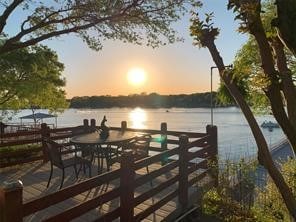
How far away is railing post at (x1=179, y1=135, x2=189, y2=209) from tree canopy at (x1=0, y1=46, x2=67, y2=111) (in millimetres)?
14022

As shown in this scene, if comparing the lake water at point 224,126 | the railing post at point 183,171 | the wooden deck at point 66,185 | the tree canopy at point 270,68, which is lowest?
the lake water at point 224,126

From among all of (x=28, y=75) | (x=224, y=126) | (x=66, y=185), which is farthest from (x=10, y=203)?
(x=224, y=126)

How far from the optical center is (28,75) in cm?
1900

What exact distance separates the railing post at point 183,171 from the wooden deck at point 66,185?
0.17 metres

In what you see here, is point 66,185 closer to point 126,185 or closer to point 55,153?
point 55,153

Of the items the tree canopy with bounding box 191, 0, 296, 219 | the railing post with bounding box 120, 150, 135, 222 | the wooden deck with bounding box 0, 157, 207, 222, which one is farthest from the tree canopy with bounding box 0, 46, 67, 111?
the tree canopy with bounding box 191, 0, 296, 219

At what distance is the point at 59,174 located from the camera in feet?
27.0

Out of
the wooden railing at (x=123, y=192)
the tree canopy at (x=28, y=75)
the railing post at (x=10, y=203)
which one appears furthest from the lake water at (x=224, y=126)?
the tree canopy at (x=28, y=75)

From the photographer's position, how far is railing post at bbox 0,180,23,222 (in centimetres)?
319

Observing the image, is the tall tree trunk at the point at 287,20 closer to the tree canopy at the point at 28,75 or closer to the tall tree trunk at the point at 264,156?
the tall tree trunk at the point at 264,156

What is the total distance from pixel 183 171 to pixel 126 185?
1.85 meters

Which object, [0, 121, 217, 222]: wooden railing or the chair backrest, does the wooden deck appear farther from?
the chair backrest

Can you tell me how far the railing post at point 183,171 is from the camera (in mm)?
6078

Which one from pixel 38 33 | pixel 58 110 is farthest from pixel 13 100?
pixel 38 33
